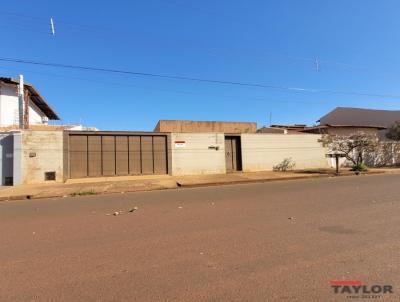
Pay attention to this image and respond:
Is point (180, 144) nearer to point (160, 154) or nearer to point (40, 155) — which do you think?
point (160, 154)

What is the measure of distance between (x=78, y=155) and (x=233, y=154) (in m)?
10.5

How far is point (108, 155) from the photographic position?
18.4 metres

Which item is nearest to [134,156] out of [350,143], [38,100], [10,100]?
[350,143]

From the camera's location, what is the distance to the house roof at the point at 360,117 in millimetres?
49469

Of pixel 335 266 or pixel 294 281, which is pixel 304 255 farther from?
pixel 294 281

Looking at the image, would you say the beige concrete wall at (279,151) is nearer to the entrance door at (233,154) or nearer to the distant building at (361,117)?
the entrance door at (233,154)

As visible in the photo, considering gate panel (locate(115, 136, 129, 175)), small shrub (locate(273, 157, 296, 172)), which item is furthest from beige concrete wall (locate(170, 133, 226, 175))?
small shrub (locate(273, 157, 296, 172))

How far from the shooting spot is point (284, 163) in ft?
72.6

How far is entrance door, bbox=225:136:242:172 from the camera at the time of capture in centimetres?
2102

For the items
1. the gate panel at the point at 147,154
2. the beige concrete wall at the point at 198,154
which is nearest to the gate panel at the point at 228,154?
the beige concrete wall at the point at 198,154

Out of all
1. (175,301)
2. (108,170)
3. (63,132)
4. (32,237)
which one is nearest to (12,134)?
(63,132)

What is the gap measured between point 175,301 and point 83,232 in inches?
137

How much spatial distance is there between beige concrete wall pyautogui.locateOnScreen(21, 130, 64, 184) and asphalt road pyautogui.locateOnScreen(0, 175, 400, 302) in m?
9.67

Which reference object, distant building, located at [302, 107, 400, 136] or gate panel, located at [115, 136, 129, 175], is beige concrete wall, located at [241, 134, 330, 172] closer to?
gate panel, located at [115, 136, 129, 175]
